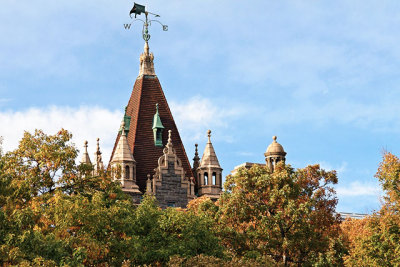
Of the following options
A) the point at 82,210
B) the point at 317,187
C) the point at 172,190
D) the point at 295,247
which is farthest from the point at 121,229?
the point at 172,190

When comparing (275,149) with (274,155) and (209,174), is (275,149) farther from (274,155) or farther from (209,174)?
(209,174)

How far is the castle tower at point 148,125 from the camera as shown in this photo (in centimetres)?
6731

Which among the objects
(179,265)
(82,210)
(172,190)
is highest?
(172,190)

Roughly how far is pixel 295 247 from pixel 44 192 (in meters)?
13.2

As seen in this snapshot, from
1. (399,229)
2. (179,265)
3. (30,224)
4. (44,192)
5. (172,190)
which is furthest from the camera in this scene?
(172,190)

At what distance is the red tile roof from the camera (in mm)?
67188

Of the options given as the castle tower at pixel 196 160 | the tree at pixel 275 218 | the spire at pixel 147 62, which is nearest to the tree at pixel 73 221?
the tree at pixel 275 218

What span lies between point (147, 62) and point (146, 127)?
6454mm

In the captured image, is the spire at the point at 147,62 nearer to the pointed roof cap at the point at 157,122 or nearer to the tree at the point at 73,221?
the pointed roof cap at the point at 157,122

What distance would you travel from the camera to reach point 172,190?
217 ft

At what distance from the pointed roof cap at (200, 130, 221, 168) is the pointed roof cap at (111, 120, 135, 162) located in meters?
5.95

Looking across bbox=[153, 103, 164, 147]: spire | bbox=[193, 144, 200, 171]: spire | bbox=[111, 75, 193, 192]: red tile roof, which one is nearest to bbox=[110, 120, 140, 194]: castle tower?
bbox=[111, 75, 193, 192]: red tile roof

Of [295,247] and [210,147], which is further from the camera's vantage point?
[210,147]

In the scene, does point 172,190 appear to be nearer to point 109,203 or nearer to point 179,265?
point 109,203
